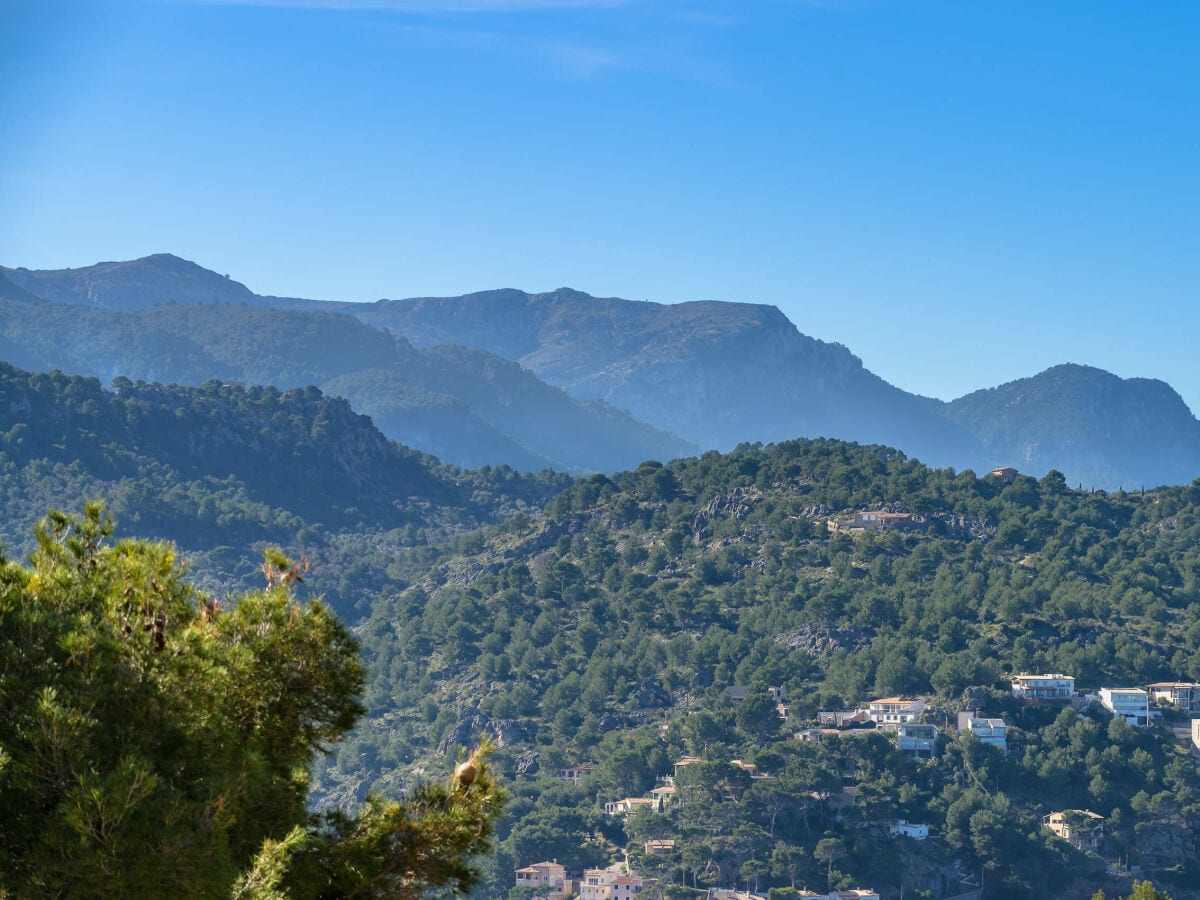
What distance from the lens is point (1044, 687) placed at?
82.6 metres

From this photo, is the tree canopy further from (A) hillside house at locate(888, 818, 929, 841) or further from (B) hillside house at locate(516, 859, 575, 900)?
(A) hillside house at locate(888, 818, 929, 841)

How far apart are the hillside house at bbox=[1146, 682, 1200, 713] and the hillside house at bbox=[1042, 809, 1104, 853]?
11.8m

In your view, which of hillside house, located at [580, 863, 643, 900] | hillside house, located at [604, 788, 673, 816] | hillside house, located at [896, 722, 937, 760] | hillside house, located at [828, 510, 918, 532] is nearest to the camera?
hillside house, located at [580, 863, 643, 900]

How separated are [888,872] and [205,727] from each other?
59.7 meters

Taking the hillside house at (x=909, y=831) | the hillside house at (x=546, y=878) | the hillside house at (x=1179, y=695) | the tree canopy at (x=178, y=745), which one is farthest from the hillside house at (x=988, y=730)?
the tree canopy at (x=178, y=745)

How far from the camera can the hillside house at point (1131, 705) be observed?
81000 mm

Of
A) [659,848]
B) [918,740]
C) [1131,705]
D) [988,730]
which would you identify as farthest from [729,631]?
[659,848]

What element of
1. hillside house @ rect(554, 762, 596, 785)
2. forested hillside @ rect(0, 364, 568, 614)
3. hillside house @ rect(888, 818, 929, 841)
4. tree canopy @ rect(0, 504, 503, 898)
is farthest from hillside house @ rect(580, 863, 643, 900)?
tree canopy @ rect(0, 504, 503, 898)

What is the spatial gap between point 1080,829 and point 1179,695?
1400 centimetres

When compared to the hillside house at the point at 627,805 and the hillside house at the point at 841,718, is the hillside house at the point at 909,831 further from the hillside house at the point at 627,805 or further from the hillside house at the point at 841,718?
the hillside house at the point at 841,718

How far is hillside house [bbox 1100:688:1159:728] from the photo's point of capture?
266ft

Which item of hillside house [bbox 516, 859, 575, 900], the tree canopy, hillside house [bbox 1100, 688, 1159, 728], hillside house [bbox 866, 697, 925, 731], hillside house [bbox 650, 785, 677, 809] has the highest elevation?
the tree canopy

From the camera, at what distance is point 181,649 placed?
12.1m

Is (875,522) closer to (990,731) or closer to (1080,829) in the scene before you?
(990,731)
